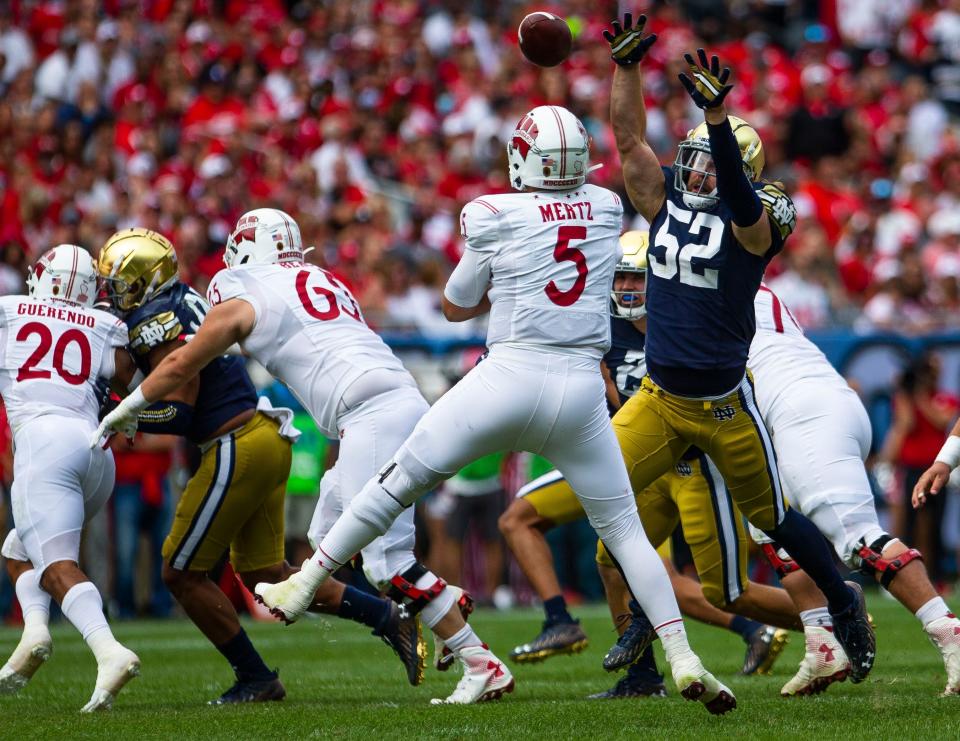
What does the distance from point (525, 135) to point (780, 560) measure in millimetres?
2285

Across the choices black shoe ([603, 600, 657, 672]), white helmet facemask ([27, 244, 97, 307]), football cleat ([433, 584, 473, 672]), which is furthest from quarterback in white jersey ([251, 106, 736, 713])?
white helmet facemask ([27, 244, 97, 307])

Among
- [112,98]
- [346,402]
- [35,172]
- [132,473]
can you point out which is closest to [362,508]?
[346,402]

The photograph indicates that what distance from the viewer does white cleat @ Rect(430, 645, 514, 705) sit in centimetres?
589

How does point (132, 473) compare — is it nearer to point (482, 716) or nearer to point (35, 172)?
point (35, 172)

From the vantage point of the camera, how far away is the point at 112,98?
48.3 ft

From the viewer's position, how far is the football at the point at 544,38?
19.9 feet

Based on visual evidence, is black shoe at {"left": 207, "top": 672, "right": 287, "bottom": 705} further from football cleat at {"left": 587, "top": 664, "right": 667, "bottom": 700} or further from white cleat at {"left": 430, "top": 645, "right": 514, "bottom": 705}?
football cleat at {"left": 587, "top": 664, "right": 667, "bottom": 700}

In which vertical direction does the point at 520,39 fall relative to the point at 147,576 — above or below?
above

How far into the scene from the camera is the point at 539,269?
17.7 feet

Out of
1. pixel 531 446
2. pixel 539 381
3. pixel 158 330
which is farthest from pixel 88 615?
pixel 539 381

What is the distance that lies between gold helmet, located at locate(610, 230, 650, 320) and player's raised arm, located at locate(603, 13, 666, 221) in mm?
883

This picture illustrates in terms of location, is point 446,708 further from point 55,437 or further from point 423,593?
point 55,437

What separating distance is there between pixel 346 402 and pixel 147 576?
265 inches

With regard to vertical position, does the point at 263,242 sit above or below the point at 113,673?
above
